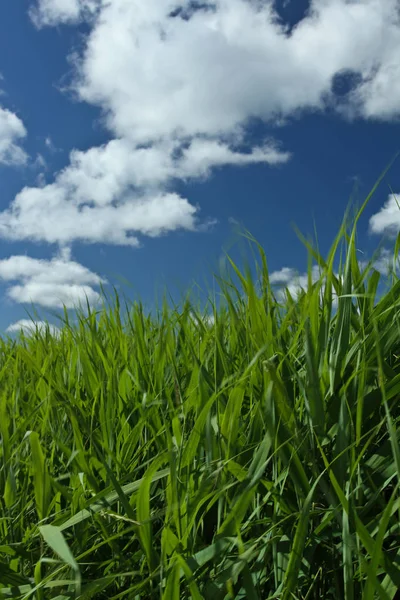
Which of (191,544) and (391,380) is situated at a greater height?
(391,380)

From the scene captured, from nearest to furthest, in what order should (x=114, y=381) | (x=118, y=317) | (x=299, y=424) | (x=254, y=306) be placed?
1. (x=299, y=424)
2. (x=254, y=306)
3. (x=114, y=381)
4. (x=118, y=317)

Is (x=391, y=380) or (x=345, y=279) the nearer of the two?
(x=391, y=380)

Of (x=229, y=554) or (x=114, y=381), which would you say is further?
(x=114, y=381)

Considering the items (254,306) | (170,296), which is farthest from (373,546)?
(170,296)

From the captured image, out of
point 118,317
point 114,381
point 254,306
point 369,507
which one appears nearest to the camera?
point 369,507

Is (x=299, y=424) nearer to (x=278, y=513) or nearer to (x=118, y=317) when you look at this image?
(x=278, y=513)

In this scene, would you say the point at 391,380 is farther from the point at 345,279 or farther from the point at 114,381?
the point at 114,381

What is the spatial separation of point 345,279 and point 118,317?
41.0 inches

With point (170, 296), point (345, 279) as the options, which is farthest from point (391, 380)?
point (170, 296)

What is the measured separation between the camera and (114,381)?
144 cm

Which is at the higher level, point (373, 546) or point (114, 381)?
point (114, 381)

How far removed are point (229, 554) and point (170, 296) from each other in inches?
38.5

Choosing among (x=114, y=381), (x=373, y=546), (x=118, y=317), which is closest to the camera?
(x=373, y=546)

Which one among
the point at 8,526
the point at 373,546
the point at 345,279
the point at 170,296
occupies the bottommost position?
the point at 373,546
